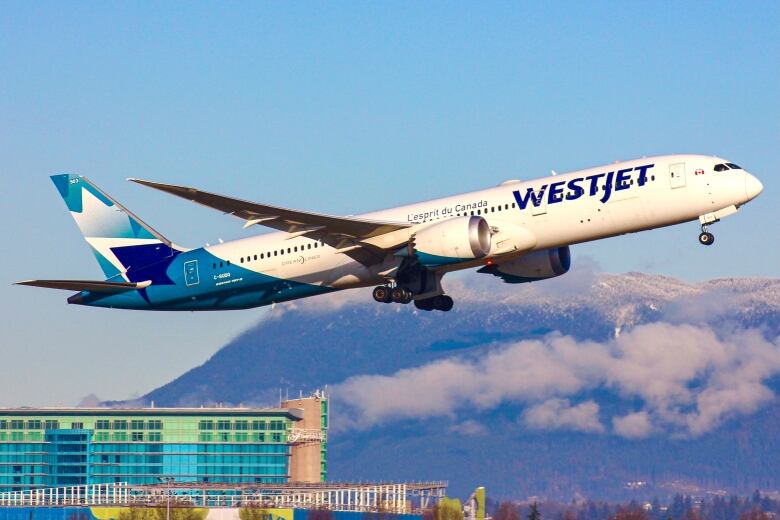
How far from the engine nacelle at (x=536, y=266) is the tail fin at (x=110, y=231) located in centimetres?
1445

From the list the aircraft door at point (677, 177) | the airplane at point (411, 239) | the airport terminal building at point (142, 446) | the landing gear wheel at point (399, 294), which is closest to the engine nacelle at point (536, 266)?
the airplane at point (411, 239)

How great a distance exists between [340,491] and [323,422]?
1883 inches

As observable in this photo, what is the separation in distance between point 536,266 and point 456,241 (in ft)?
19.8

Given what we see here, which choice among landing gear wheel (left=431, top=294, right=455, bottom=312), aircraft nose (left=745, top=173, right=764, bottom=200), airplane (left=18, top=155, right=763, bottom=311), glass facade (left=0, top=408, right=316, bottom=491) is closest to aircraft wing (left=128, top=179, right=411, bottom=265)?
airplane (left=18, top=155, right=763, bottom=311)

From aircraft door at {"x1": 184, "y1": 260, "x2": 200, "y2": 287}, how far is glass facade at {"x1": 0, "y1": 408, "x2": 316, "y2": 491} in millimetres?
97480

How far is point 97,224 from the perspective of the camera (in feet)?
217

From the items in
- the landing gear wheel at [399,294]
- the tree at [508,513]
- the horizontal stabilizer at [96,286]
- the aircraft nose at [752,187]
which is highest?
the aircraft nose at [752,187]

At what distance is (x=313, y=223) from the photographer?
2202 inches

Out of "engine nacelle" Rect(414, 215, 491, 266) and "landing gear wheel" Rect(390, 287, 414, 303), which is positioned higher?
"engine nacelle" Rect(414, 215, 491, 266)

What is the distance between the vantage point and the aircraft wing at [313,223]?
53500 mm

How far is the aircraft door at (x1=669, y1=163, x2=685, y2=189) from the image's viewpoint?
53812 mm

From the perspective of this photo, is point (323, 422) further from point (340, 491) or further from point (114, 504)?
point (114, 504)

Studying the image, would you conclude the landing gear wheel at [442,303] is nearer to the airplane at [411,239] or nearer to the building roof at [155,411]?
the airplane at [411,239]

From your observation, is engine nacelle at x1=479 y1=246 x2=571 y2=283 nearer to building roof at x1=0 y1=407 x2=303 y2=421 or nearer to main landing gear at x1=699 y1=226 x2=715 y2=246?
main landing gear at x1=699 y1=226 x2=715 y2=246
